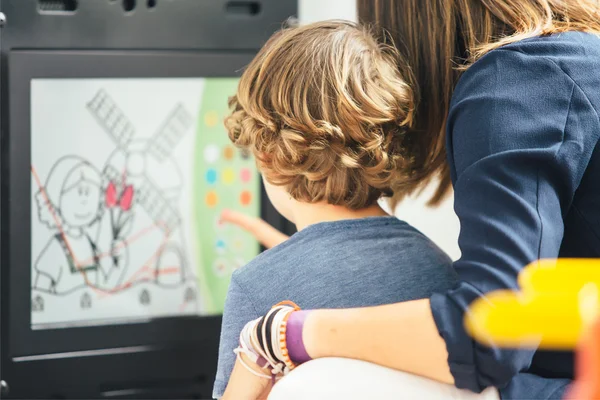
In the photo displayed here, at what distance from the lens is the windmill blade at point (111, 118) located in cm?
144

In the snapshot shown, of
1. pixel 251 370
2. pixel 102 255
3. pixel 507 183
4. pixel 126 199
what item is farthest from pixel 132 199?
pixel 507 183

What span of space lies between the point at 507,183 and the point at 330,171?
30cm

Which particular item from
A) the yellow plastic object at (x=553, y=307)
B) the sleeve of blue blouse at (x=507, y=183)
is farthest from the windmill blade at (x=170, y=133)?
the yellow plastic object at (x=553, y=307)

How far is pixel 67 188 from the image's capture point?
1433mm

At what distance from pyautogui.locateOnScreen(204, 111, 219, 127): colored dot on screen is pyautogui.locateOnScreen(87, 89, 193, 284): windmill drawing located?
32 mm

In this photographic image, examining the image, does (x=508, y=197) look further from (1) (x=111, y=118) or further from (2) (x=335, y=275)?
(1) (x=111, y=118)

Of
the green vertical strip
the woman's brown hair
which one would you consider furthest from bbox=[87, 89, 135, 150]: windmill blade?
the woman's brown hair

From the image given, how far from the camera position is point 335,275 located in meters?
0.98

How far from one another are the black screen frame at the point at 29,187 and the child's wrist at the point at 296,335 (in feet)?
2.06

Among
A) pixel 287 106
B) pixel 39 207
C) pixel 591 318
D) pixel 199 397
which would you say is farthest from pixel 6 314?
pixel 591 318

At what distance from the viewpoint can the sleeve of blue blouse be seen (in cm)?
80

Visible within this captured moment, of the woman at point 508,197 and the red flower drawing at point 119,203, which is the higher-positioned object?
the woman at point 508,197

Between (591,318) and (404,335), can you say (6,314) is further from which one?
(591,318)

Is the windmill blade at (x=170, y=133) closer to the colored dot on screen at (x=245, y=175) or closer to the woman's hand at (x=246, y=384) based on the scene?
the colored dot on screen at (x=245, y=175)
